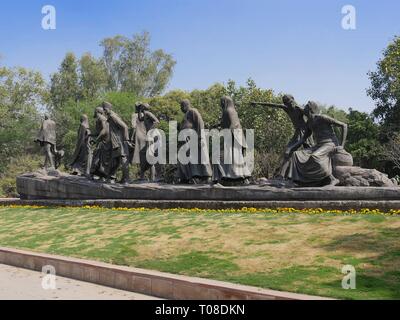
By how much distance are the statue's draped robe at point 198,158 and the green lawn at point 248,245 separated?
2.16 meters

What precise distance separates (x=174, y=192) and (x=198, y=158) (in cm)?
124

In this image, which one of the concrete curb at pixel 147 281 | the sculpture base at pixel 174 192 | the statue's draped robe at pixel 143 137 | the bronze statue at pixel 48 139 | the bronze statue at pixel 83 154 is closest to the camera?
the concrete curb at pixel 147 281

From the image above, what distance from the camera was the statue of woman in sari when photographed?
1098cm

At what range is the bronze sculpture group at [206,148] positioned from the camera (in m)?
11.2

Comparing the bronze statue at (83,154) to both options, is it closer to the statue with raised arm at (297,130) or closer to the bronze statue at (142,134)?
the bronze statue at (142,134)

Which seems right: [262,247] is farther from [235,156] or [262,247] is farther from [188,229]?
[235,156]

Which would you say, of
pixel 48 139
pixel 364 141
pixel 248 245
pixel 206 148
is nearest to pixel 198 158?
pixel 206 148

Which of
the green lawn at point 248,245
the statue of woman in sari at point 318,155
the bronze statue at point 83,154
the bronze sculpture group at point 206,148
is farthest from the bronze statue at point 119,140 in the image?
the statue of woman in sari at point 318,155

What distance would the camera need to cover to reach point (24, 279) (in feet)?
24.3

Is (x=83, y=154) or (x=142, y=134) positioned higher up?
(x=142, y=134)

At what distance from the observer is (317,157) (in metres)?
11.0

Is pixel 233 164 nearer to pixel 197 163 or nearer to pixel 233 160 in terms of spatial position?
pixel 233 160

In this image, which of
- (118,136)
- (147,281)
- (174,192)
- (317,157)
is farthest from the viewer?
(118,136)

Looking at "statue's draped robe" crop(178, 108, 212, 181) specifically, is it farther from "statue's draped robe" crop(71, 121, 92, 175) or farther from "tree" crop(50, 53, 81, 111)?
"tree" crop(50, 53, 81, 111)
